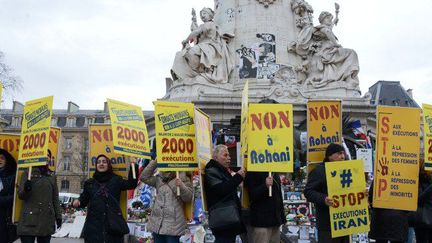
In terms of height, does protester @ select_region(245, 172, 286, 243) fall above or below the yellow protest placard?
below

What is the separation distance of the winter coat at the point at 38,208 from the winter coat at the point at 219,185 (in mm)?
2060

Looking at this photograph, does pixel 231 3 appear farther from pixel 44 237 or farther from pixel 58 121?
pixel 58 121

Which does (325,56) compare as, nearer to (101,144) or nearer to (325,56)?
(325,56)

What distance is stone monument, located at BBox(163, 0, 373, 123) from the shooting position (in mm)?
14336

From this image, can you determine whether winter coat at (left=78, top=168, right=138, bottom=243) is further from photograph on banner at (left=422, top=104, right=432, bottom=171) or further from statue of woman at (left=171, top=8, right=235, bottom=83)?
statue of woman at (left=171, top=8, right=235, bottom=83)

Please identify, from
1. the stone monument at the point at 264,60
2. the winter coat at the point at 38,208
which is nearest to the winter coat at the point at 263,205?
the winter coat at the point at 38,208

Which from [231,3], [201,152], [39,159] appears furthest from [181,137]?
[231,3]

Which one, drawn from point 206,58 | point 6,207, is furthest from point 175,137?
point 206,58

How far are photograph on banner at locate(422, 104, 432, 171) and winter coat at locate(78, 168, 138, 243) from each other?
3.84 meters

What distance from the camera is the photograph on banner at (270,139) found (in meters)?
5.67

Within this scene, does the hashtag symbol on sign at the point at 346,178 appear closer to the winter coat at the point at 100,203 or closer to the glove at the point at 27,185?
the winter coat at the point at 100,203

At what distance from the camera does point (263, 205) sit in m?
5.64

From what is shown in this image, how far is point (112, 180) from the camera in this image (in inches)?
233

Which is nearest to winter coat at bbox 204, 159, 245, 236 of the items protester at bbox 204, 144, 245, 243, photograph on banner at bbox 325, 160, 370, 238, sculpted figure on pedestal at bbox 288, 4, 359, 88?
protester at bbox 204, 144, 245, 243
